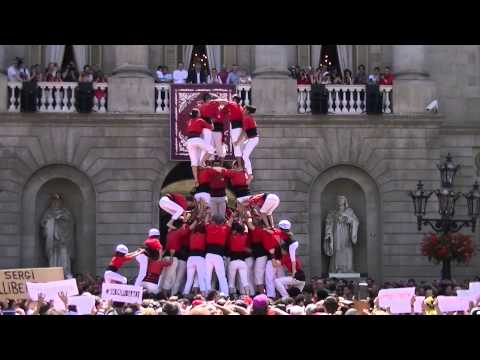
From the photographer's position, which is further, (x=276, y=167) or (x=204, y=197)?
(x=276, y=167)

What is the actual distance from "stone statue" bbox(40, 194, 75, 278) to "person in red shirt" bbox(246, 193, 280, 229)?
42.1ft

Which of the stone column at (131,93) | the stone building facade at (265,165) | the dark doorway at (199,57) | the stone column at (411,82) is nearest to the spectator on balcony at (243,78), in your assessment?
the stone building facade at (265,165)

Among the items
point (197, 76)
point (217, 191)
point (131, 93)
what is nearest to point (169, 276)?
point (217, 191)

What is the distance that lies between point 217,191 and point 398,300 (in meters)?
8.61

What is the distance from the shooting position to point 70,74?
37438 mm

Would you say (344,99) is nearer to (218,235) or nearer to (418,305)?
(218,235)

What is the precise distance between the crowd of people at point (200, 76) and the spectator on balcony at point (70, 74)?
283 centimetres

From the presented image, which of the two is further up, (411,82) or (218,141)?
(411,82)

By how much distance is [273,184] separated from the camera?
3650cm

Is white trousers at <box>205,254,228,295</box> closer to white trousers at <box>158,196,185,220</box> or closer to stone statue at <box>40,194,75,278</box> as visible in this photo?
white trousers at <box>158,196,185,220</box>

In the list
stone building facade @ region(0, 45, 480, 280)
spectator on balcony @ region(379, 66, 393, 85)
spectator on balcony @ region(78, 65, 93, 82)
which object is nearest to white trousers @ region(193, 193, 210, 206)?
stone building facade @ region(0, 45, 480, 280)

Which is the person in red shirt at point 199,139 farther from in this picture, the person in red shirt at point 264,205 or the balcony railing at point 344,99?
the balcony railing at point 344,99

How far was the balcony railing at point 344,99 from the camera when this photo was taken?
3703 centimetres
